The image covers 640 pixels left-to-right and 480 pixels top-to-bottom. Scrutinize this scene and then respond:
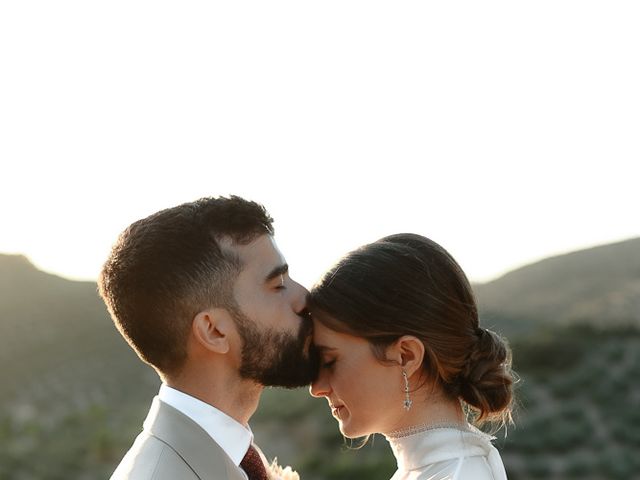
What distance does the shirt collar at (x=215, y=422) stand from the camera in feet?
10.4

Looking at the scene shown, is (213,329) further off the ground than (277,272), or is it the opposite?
(277,272)

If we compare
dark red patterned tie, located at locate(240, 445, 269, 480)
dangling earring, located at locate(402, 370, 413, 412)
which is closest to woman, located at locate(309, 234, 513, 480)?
dangling earring, located at locate(402, 370, 413, 412)

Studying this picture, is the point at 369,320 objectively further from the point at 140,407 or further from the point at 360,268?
the point at 140,407

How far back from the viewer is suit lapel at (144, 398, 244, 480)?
2.99 m

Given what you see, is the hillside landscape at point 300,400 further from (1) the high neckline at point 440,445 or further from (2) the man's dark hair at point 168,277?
(2) the man's dark hair at point 168,277

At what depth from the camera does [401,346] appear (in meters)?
3.43

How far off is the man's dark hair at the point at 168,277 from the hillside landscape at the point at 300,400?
62.6 inches

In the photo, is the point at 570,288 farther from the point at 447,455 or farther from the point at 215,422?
the point at 215,422

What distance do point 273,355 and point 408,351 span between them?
50cm

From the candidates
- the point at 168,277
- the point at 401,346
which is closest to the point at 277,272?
the point at 168,277

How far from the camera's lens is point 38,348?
34.9 m

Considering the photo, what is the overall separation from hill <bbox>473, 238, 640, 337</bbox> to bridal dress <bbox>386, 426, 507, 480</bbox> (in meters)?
29.6

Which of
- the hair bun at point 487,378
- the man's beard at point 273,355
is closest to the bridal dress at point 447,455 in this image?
the hair bun at point 487,378

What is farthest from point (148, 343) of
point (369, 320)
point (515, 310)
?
point (515, 310)
